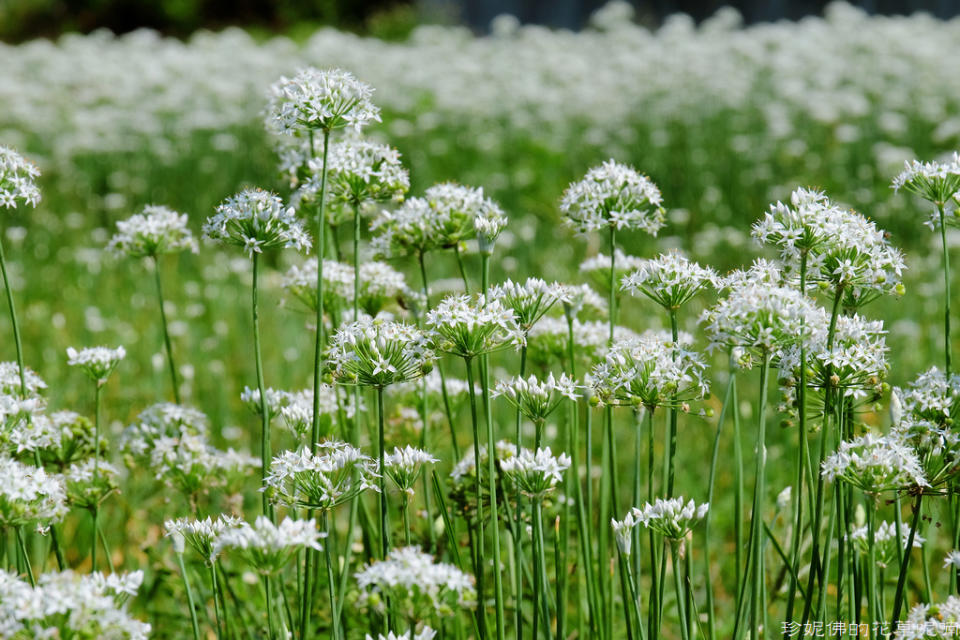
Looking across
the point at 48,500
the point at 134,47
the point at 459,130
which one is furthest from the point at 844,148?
the point at 134,47

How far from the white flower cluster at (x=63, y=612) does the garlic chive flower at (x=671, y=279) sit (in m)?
1.11

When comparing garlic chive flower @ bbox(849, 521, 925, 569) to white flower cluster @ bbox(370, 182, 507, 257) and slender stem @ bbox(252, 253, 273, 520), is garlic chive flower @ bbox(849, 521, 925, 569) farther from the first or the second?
slender stem @ bbox(252, 253, 273, 520)

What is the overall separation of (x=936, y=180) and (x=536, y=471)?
3.27 ft

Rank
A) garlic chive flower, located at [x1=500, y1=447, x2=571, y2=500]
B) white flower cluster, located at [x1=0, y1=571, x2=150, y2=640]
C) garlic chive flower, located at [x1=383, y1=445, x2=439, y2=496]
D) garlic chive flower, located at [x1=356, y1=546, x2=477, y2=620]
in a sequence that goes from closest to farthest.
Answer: white flower cluster, located at [x1=0, y1=571, x2=150, y2=640], garlic chive flower, located at [x1=356, y1=546, x2=477, y2=620], garlic chive flower, located at [x1=500, y1=447, x2=571, y2=500], garlic chive flower, located at [x1=383, y1=445, x2=439, y2=496]

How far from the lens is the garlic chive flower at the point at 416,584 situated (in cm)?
148

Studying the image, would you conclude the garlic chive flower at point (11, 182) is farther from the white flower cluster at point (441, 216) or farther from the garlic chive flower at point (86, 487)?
the white flower cluster at point (441, 216)

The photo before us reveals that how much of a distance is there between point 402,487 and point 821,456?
30.8 inches

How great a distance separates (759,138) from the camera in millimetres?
8758

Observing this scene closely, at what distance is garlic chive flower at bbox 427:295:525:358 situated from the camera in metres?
1.80

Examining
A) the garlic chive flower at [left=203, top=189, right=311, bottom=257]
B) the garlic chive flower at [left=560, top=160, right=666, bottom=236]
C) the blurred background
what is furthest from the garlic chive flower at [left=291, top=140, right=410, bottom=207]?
the blurred background

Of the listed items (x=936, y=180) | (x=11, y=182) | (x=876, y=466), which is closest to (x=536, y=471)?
(x=876, y=466)

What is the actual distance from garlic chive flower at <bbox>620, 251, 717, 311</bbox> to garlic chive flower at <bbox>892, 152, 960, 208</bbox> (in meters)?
0.44

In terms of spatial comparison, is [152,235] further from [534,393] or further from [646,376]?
[646,376]

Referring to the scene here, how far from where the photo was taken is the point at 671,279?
1.98 meters
